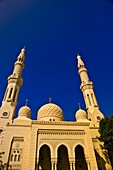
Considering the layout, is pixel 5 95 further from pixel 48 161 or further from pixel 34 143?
pixel 48 161

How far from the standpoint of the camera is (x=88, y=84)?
24781mm

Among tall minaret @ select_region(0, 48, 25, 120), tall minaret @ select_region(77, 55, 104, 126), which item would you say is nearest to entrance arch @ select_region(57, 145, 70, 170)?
tall minaret @ select_region(77, 55, 104, 126)

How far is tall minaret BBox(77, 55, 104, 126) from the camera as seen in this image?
2077cm

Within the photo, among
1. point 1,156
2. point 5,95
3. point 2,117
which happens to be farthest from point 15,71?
point 1,156

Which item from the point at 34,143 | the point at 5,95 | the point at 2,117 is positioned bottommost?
the point at 34,143

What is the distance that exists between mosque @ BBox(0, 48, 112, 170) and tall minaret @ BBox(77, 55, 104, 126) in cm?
14

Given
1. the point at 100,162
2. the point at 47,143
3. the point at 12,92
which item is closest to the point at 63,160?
the point at 47,143

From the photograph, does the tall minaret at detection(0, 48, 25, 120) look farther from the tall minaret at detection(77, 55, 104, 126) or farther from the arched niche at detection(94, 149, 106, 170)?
the arched niche at detection(94, 149, 106, 170)

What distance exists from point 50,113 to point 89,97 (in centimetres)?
662

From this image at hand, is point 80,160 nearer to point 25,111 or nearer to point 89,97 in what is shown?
point 89,97

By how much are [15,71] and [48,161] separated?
1509 centimetres

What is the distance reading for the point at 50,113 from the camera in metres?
22.1

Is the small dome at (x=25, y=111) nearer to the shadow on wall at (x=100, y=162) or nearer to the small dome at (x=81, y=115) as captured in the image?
the small dome at (x=81, y=115)

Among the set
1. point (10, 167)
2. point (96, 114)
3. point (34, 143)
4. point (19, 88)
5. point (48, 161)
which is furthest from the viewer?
point (19, 88)
